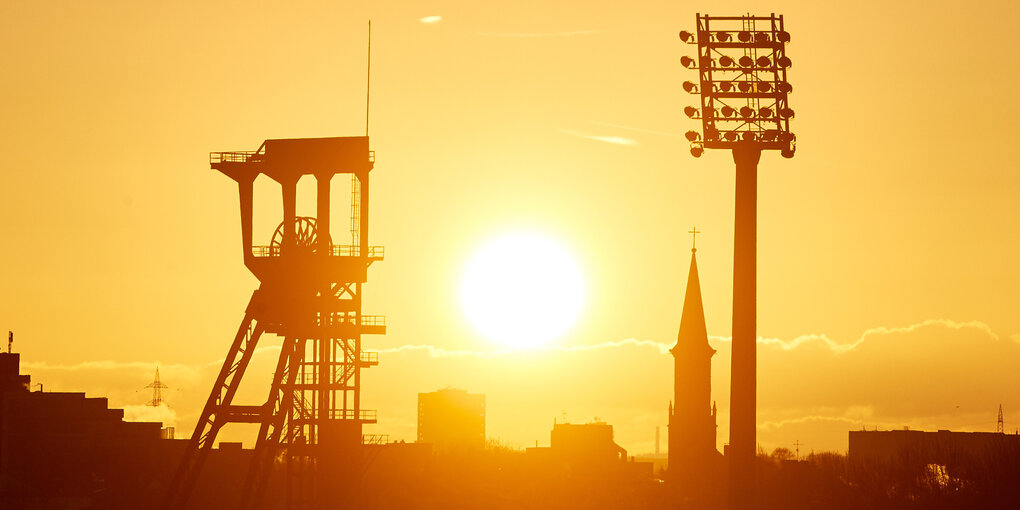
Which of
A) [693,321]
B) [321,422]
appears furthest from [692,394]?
[321,422]

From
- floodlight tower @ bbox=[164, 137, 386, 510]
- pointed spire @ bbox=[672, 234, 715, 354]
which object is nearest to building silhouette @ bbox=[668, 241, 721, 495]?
pointed spire @ bbox=[672, 234, 715, 354]

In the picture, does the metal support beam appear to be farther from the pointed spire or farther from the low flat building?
the pointed spire

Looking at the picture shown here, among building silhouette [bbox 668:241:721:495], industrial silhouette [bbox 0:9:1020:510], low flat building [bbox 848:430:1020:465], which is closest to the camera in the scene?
industrial silhouette [bbox 0:9:1020:510]

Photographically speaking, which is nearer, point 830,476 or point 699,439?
point 830,476

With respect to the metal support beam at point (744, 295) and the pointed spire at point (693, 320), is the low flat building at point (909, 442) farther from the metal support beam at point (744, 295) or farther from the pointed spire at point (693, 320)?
the metal support beam at point (744, 295)

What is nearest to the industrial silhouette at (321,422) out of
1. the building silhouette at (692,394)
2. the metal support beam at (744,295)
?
the metal support beam at (744,295)

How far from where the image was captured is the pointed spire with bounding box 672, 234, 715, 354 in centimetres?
15162

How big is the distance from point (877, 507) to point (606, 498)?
140ft

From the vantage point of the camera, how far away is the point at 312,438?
8675 centimetres

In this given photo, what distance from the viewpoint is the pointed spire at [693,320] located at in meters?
152

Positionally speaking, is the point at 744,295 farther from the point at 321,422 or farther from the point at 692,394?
the point at 692,394

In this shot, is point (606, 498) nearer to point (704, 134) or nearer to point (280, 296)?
point (280, 296)

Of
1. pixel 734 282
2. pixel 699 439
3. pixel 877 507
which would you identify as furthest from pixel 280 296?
pixel 699 439

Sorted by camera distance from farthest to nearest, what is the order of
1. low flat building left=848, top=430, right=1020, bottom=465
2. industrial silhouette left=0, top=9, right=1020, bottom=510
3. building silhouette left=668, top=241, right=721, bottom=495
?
building silhouette left=668, top=241, right=721, bottom=495 < low flat building left=848, top=430, right=1020, bottom=465 < industrial silhouette left=0, top=9, right=1020, bottom=510
